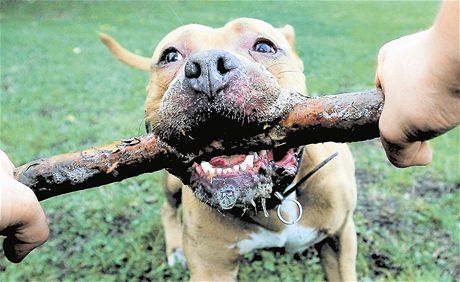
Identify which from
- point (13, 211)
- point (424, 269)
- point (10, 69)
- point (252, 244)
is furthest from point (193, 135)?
point (10, 69)

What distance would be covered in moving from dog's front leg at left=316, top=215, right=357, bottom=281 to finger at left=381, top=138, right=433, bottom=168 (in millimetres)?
1701

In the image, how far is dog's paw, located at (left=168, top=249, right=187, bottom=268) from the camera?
460cm

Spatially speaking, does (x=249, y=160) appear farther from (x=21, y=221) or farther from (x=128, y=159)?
(x=21, y=221)

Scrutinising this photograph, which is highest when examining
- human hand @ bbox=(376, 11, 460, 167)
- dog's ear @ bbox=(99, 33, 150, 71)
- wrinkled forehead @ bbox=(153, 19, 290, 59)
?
human hand @ bbox=(376, 11, 460, 167)

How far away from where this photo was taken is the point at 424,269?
4.25 metres

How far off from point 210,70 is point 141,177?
3.78 m

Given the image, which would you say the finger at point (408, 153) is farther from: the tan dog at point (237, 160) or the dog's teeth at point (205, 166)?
the dog's teeth at point (205, 166)

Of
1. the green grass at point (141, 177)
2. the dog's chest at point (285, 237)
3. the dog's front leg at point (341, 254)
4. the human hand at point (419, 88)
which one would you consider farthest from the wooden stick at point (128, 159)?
the dog's front leg at point (341, 254)

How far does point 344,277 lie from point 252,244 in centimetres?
68

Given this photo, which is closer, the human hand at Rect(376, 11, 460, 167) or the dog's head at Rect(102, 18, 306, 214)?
the human hand at Rect(376, 11, 460, 167)

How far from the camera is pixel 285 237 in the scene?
347 cm

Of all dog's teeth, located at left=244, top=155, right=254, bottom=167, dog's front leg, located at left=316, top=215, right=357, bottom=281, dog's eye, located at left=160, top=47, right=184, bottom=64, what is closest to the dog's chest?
dog's front leg, located at left=316, top=215, right=357, bottom=281

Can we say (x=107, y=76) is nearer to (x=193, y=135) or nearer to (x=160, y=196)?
(x=160, y=196)

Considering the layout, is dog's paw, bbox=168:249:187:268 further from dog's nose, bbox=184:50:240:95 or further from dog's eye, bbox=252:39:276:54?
dog's nose, bbox=184:50:240:95
